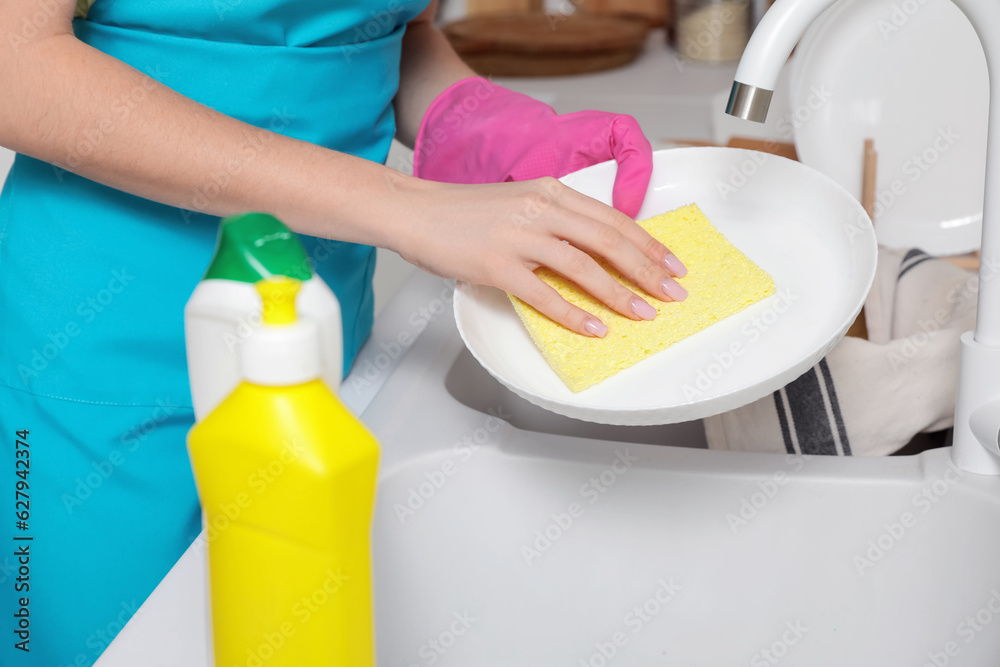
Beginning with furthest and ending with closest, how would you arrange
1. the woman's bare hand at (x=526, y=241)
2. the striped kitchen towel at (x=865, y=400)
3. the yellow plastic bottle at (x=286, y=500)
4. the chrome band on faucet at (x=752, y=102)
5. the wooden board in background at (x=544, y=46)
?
1. the wooden board in background at (x=544, y=46)
2. the striped kitchen towel at (x=865, y=400)
3. the woman's bare hand at (x=526, y=241)
4. the chrome band on faucet at (x=752, y=102)
5. the yellow plastic bottle at (x=286, y=500)

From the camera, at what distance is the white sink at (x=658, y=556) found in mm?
659

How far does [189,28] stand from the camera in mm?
671

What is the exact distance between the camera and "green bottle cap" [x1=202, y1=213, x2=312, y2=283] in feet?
0.97

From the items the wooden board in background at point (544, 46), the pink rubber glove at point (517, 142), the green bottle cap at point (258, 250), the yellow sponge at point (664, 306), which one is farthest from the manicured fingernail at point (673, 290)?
the wooden board in background at point (544, 46)

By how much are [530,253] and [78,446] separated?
41 centimetres

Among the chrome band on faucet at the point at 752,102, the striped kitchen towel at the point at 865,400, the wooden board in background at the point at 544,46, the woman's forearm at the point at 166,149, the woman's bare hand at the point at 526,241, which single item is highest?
the chrome band on faucet at the point at 752,102

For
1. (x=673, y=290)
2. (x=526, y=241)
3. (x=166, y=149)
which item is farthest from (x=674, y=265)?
(x=166, y=149)

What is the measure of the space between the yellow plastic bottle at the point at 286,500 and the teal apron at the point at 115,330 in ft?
1.49

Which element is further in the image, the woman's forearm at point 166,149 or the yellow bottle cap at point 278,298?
the woman's forearm at point 166,149

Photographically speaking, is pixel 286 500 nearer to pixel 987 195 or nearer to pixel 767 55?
pixel 767 55

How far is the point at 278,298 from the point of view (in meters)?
0.29

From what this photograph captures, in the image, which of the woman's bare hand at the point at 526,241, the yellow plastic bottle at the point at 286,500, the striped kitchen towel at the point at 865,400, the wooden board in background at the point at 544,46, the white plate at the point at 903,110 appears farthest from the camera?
the wooden board in background at the point at 544,46

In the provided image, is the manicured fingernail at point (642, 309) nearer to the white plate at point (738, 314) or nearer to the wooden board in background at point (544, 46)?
the white plate at point (738, 314)

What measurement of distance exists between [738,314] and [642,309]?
0.28 feet
